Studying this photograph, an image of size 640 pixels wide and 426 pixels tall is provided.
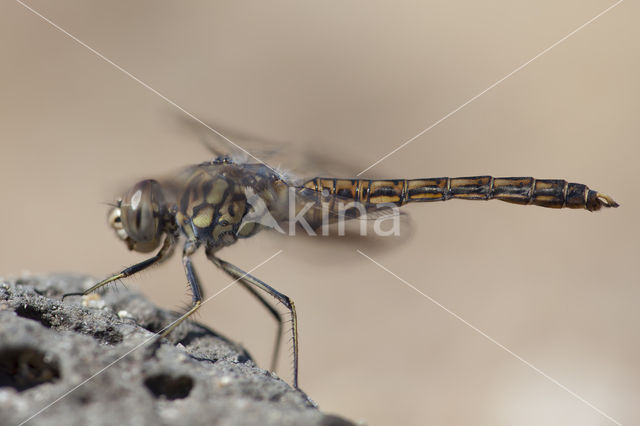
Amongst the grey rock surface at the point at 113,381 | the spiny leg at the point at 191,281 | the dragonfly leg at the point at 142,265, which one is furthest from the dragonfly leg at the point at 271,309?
the grey rock surface at the point at 113,381

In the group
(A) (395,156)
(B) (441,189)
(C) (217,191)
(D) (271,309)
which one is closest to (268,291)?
(D) (271,309)

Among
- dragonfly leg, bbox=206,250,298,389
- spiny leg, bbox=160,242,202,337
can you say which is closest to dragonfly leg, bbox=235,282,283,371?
dragonfly leg, bbox=206,250,298,389

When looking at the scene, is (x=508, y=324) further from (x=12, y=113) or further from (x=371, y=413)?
(x=12, y=113)

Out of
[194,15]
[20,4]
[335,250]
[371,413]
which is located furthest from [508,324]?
[20,4]

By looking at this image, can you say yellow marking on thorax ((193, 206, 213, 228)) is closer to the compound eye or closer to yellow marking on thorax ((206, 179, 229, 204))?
yellow marking on thorax ((206, 179, 229, 204))

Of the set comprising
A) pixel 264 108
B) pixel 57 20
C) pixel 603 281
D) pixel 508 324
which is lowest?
pixel 508 324

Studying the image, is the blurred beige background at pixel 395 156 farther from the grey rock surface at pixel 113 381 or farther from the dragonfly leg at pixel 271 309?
the grey rock surface at pixel 113 381
